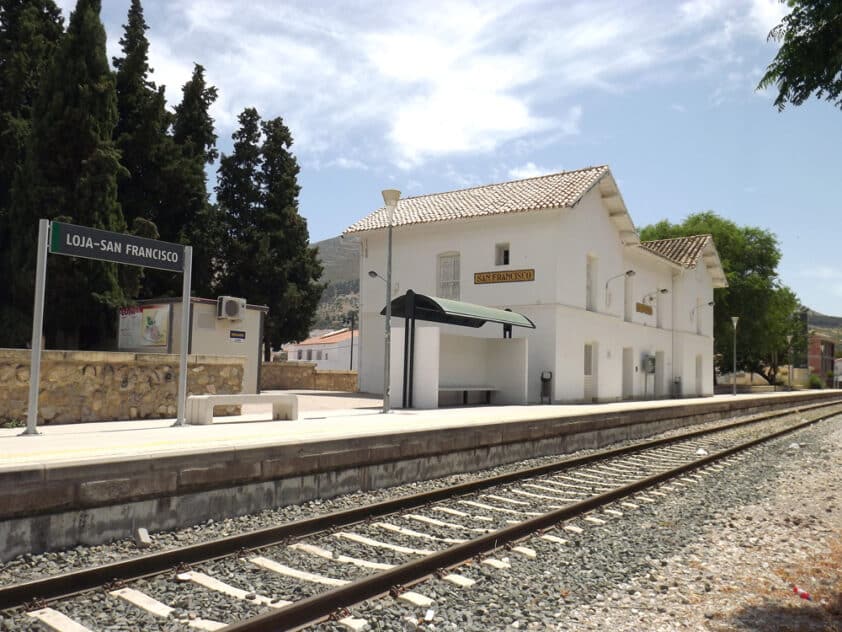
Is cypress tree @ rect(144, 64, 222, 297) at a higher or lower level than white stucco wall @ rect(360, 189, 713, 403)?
higher

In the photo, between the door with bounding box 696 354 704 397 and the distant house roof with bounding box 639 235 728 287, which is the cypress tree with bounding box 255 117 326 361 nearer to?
the distant house roof with bounding box 639 235 728 287

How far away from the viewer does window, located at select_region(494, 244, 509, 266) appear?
25.2 meters

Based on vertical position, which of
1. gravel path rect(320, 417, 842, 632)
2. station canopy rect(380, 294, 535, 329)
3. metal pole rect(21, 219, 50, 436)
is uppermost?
station canopy rect(380, 294, 535, 329)

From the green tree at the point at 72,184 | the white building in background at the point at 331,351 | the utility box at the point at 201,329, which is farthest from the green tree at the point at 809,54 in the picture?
the white building in background at the point at 331,351

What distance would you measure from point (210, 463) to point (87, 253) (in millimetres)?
4203

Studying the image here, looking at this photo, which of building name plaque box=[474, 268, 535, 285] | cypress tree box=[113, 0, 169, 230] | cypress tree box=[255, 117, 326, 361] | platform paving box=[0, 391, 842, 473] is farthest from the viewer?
cypress tree box=[255, 117, 326, 361]

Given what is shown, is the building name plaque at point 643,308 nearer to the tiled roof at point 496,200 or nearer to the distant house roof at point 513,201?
the distant house roof at point 513,201

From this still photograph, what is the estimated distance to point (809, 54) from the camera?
5469 mm

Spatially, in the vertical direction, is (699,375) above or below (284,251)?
below

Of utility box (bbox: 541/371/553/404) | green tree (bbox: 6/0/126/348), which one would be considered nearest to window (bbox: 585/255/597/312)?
utility box (bbox: 541/371/553/404)

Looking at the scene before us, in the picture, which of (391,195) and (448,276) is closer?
(391,195)

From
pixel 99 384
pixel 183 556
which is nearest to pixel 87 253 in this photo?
pixel 99 384

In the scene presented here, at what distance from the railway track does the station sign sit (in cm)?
552

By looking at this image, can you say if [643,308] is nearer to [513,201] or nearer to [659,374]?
[659,374]
